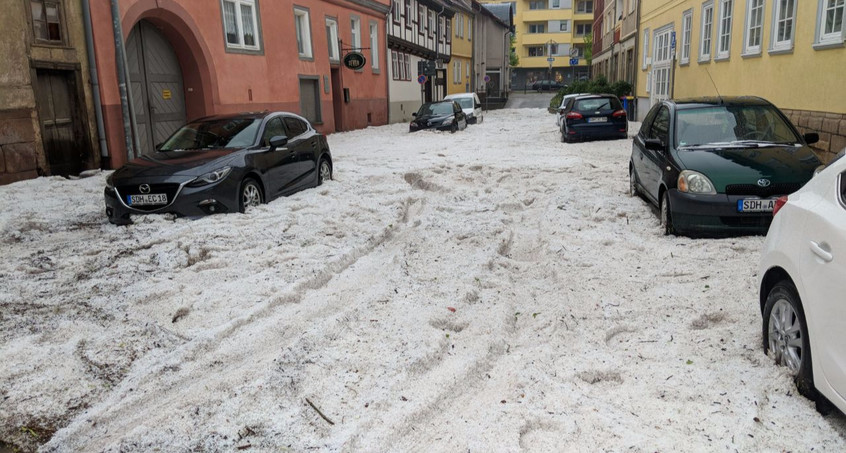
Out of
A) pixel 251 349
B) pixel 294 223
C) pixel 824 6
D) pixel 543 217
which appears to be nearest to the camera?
pixel 251 349

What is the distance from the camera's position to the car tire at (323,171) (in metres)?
11.2

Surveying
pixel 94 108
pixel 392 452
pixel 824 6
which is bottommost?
pixel 392 452

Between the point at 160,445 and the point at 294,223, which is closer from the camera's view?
the point at 160,445

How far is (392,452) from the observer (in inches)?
126

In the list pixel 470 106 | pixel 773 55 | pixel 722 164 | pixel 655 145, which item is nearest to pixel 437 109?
pixel 470 106

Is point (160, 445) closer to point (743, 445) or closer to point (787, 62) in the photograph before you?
point (743, 445)

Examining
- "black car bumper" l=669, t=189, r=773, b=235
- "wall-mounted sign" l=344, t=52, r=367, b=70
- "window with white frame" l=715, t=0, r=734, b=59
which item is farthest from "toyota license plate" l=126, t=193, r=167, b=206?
"wall-mounted sign" l=344, t=52, r=367, b=70

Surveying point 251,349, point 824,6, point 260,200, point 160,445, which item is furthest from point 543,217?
point 824,6

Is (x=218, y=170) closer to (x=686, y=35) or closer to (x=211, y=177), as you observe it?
(x=211, y=177)

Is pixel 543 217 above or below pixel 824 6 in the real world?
below

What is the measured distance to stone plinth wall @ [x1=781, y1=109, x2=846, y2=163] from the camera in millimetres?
10859

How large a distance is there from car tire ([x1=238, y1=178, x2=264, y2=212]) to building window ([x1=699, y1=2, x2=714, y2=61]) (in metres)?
15.2

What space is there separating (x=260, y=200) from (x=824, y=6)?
10.4 metres

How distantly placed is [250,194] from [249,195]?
4cm
